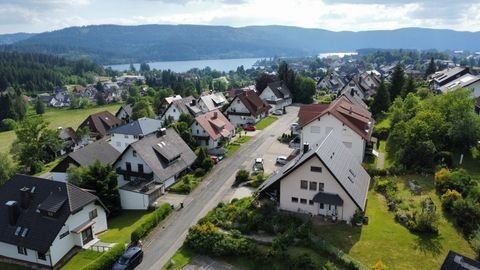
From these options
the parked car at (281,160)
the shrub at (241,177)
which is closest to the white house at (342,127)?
the parked car at (281,160)

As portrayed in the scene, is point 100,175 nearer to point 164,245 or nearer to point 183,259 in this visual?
point 164,245

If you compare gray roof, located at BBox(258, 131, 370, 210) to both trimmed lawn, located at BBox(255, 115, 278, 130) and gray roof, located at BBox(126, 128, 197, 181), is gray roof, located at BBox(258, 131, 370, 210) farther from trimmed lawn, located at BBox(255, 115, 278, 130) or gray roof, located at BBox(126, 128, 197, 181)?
trimmed lawn, located at BBox(255, 115, 278, 130)

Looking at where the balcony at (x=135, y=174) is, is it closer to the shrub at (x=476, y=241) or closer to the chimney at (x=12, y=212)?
the chimney at (x=12, y=212)

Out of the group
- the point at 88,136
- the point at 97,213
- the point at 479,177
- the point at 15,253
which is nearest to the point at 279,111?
the point at 88,136

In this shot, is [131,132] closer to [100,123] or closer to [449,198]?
[100,123]

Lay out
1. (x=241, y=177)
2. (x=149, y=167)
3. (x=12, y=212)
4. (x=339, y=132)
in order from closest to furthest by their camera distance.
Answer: (x=12, y=212), (x=149, y=167), (x=241, y=177), (x=339, y=132)

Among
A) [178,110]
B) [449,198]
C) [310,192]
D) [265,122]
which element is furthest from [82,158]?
[265,122]
